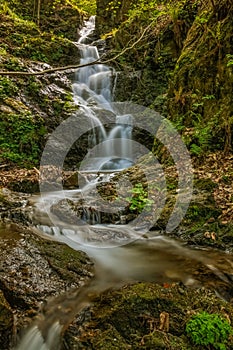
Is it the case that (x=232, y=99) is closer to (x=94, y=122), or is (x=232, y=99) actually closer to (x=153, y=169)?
(x=153, y=169)

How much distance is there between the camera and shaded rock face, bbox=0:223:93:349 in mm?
2969

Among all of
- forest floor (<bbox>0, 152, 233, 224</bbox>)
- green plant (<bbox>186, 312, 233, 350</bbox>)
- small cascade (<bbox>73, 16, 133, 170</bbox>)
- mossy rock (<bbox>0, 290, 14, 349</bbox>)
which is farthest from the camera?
small cascade (<bbox>73, 16, 133, 170</bbox>)

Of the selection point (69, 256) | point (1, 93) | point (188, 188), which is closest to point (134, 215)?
point (188, 188)

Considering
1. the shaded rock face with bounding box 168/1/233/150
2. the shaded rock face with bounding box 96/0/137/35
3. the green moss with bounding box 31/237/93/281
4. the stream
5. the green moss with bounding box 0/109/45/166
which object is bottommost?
the stream

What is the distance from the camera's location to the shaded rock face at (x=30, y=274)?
297 centimetres

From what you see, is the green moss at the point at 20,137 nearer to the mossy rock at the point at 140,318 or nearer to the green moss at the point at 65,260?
the green moss at the point at 65,260

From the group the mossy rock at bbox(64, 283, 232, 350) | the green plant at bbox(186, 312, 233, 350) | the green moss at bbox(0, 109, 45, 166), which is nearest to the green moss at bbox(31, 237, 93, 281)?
the mossy rock at bbox(64, 283, 232, 350)

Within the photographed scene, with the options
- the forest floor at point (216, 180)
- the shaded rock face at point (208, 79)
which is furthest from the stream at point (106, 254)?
the shaded rock face at point (208, 79)

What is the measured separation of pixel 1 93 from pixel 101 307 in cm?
835

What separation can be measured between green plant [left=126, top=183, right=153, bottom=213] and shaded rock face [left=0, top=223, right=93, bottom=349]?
1676 mm

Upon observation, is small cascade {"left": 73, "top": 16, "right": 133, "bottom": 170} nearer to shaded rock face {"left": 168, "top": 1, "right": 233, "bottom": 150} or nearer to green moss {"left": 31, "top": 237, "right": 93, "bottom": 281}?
shaded rock face {"left": 168, "top": 1, "right": 233, "bottom": 150}

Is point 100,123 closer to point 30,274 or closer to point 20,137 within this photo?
point 20,137

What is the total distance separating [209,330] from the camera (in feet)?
8.65

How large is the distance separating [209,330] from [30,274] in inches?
76.0
